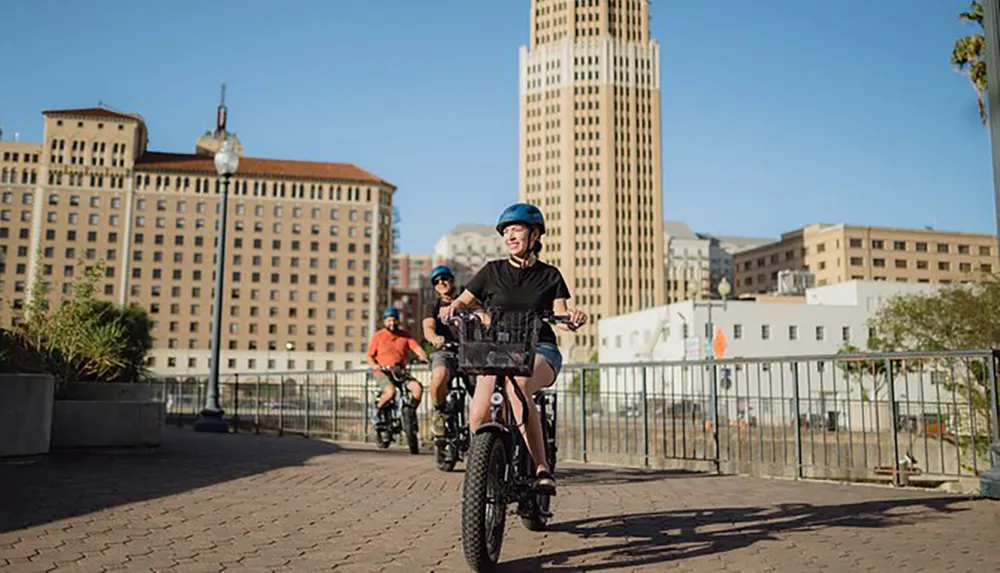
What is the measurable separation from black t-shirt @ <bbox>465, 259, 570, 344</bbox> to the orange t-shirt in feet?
21.0

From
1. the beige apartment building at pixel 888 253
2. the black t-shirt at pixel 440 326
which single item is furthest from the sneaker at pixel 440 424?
the beige apartment building at pixel 888 253

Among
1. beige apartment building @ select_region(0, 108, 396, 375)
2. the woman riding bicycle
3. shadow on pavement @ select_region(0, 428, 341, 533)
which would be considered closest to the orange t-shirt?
shadow on pavement @ select_region(0, 428, 341, 533)

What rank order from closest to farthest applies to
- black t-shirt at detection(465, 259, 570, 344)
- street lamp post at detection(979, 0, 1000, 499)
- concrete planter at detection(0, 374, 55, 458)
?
black t-shirt at detection(465, 259, 570, 344)
street lamp post at detection(979, 0, 1000, 499)
concrete planter at detection(0, 374, 55, 458)

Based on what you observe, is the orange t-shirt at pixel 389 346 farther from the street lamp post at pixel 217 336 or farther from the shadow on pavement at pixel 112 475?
the street lamp post at pixel 217 336

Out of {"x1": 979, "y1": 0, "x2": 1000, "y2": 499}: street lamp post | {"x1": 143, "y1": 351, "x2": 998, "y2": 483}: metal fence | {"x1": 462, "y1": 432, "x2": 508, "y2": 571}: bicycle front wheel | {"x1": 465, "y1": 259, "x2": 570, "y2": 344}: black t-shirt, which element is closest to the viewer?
{"x1": 462, "y1": 432, "x2": 508, "y2": 571}: bicycle front wheel

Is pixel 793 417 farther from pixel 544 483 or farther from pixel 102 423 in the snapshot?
pixel 102 423

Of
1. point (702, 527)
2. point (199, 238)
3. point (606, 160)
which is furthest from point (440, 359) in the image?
point (606, 160)

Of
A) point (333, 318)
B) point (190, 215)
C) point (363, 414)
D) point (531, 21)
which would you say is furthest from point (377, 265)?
point (363, 414)

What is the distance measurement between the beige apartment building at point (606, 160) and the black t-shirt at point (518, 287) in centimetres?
13075

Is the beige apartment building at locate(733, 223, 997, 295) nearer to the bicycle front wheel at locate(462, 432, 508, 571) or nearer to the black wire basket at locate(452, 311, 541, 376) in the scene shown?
the black wire basket at locate(452, 311, 541, 376)

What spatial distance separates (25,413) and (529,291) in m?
5.45

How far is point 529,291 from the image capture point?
198 inches

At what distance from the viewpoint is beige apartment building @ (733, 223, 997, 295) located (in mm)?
119062

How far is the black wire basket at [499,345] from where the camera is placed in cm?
439
